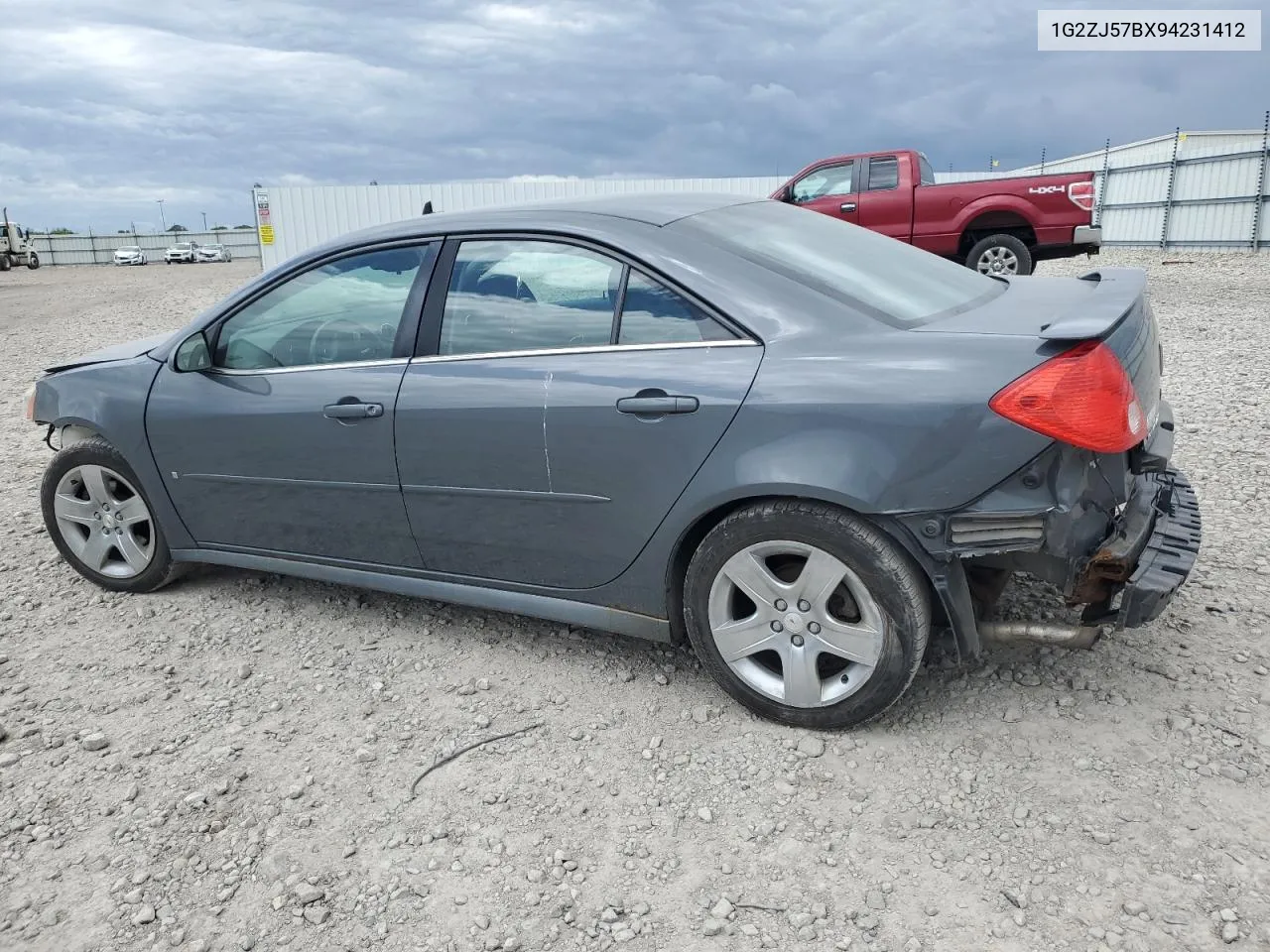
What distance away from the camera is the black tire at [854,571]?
2547 millimetres

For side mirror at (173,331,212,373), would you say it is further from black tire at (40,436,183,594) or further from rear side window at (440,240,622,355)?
rear side window at (440,240,622,355)

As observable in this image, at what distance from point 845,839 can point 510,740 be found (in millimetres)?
1046

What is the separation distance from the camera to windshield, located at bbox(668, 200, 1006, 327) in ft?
9.25

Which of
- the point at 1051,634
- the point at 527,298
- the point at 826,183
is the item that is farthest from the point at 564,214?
the point at 826,183

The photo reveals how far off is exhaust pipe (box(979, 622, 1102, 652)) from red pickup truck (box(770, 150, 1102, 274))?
32.6ft

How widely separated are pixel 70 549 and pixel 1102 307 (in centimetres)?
416

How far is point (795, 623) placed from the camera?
2.70 m

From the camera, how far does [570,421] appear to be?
287cm

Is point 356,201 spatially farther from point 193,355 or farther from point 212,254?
point 212,254

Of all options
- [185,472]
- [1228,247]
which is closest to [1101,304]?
[185,472]

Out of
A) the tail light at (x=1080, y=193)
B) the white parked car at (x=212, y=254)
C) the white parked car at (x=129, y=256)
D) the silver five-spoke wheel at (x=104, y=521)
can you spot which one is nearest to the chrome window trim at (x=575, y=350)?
the silver five-spoke wheel at (x=104, y=521)

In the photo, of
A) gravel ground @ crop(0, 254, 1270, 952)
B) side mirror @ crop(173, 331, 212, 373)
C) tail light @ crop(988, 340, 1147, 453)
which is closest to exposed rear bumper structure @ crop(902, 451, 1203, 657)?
tail light @ crop(988, 340, 1147, 453)

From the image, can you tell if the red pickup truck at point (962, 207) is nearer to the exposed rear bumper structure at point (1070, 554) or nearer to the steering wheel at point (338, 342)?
the exposed rear bumper structure at point (1070, 554)

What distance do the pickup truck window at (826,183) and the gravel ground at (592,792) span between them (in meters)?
9.92
